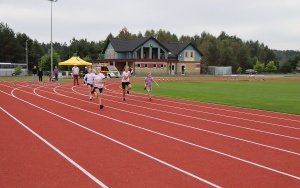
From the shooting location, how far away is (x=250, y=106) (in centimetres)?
1902

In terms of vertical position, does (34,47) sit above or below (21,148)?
above

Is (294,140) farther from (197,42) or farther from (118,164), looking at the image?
(197,42)

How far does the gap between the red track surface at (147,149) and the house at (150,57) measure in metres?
58.6

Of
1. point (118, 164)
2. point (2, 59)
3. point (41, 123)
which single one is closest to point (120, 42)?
point (2, 59)

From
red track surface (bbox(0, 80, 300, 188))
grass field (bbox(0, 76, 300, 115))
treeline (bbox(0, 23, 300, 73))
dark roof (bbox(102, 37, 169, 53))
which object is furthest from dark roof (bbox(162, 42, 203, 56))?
red track surface (bbox(0, 80, 300, 188))

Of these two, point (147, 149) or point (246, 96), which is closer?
point (147, 149)

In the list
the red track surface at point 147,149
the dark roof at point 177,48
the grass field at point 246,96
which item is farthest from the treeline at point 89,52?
the red track surface at point 147,149

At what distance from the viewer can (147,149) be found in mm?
9094

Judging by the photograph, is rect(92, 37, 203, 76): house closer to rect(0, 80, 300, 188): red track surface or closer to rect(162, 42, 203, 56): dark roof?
rect(162, 42, 203, 56): dark roof

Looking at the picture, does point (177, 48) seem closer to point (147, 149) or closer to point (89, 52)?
point (89, 52)

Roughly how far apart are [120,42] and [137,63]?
8.12 m

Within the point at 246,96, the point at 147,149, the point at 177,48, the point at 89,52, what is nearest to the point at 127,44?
the point at 177,48

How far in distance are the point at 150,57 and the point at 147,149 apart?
69040mm

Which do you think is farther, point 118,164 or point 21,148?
point 21,148
